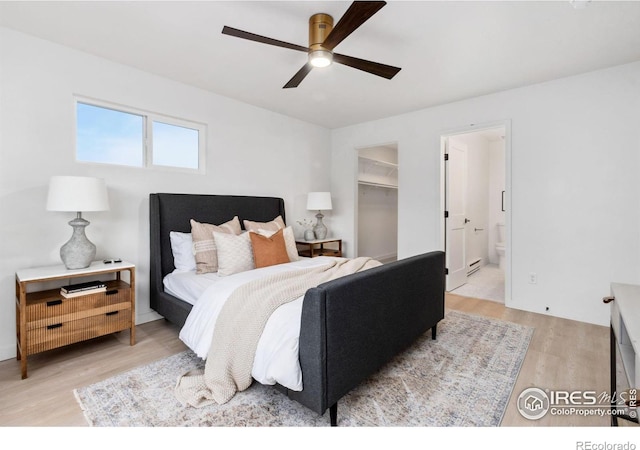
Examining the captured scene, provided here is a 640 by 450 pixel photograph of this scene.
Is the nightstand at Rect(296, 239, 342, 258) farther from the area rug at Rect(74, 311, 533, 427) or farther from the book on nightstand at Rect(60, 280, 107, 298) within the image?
the book on nightstand at Rect(60, 280, 107, 298)

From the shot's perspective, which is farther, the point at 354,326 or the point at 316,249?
the point at 316,249

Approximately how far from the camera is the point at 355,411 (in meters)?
1.73

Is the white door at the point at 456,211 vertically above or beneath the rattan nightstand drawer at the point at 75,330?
above

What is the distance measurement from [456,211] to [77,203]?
14.2 feet

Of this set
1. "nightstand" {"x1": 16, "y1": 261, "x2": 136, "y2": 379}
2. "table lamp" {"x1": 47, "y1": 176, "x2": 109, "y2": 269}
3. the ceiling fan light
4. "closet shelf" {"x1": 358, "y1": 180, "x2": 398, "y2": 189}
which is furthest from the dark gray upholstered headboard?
"closet shelf" {"x1": 358, "y1": 180, "x2": 398, "y2": 189}

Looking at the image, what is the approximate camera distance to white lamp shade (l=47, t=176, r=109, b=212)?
2.25 m

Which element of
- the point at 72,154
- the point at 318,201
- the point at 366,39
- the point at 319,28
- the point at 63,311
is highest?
the point at 366,39

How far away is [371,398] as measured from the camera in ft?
6.07

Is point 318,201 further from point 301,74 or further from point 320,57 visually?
point 320,57

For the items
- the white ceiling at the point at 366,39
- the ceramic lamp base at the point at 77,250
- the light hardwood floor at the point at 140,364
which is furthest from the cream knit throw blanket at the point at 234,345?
the white ceiling at the point at 366,39

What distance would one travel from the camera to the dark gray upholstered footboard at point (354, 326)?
1519 millimetres

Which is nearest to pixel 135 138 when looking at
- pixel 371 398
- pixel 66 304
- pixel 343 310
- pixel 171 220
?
pixel 171 220

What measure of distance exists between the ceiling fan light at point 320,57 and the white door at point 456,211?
2648 mm

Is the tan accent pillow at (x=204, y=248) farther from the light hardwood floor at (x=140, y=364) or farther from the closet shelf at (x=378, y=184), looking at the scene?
the closet shelf at (x=378, y=184)
